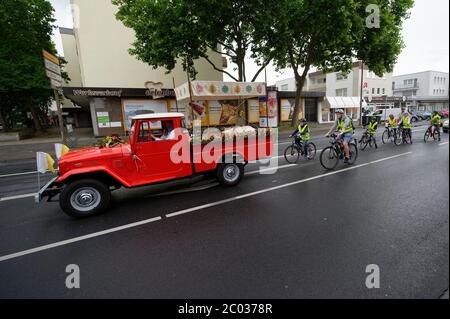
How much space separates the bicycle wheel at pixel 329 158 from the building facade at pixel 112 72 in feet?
51.1

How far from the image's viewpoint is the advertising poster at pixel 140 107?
19.6 m

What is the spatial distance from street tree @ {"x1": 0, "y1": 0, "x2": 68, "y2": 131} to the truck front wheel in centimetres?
2012

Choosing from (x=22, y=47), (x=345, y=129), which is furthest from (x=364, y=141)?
(x=22, y=47)

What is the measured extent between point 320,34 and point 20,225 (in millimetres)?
20461

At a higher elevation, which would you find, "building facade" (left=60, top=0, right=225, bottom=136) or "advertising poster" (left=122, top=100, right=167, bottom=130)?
"building facade" (left=60, top=0, right=225, bottom=136)

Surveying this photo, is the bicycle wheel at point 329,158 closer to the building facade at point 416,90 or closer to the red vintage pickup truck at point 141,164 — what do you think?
the red vintage pickup truck at point 141,164

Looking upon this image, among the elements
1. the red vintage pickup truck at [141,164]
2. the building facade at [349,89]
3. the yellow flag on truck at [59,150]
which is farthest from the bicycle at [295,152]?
the building facade at [349,89]

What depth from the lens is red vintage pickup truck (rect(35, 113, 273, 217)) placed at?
4656 mm

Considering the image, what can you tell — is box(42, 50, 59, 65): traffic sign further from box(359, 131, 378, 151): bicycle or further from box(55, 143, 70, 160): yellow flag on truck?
box(359, 131, 378, 151): bicycle

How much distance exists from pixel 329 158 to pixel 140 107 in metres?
17.1

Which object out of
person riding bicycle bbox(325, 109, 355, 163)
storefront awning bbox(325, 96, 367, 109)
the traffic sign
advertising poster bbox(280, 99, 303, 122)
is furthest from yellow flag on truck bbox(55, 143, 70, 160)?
storefront awning bbox(325, 96, 367, 109)

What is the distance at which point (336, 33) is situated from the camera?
16.4m
